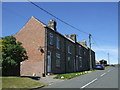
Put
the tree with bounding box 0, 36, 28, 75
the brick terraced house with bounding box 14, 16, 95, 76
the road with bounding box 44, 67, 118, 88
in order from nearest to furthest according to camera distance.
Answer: the road with bounding box 44, 67, 118, 88
the tree with bounding box 0, 36, 28, 75
the brick terraced house with bounding box 14, 16, 95, 76

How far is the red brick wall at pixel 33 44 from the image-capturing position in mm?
26734

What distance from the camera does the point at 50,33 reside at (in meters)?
28.5

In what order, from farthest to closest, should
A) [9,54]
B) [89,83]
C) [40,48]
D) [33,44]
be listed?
[33,44], [40,48], [9,54], [89,83]

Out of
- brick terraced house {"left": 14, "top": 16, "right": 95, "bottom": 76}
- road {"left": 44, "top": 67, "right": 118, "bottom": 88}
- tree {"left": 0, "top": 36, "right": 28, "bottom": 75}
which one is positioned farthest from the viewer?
brick terraced house {"left": 14, "top": 16, "right": 95, "bottom": 76}

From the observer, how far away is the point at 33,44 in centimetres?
2780

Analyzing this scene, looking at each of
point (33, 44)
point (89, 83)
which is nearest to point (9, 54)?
point (89, 83)

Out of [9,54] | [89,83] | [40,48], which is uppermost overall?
[40,48]

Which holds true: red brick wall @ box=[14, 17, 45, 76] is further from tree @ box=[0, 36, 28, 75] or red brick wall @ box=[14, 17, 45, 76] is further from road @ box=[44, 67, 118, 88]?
road @ box=[44, 67, 118, 88]

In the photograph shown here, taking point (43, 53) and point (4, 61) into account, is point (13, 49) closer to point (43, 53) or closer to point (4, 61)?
point (4, 61)

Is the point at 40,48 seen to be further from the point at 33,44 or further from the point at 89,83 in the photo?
the point at 89,83

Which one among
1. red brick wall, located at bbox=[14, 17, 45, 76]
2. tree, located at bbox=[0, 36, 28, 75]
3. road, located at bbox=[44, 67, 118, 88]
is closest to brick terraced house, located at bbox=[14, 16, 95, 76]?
red brick wall, located at bbox=[14, 17, 45, 76]

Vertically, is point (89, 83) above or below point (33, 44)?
below

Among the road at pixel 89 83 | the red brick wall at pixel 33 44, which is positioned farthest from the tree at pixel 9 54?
the red brick wall at pixel 33 44

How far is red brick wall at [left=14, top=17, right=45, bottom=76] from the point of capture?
87.7ft
